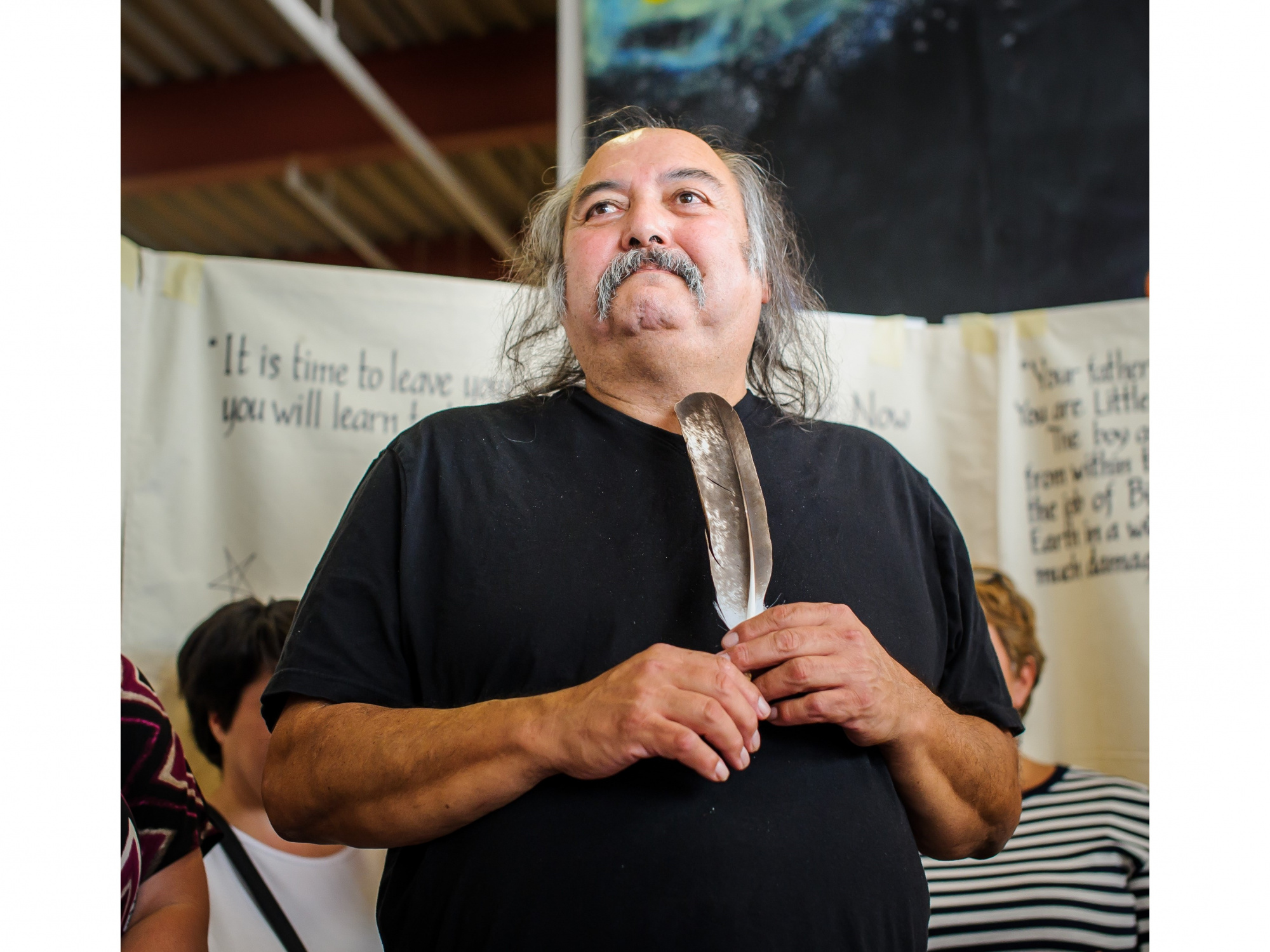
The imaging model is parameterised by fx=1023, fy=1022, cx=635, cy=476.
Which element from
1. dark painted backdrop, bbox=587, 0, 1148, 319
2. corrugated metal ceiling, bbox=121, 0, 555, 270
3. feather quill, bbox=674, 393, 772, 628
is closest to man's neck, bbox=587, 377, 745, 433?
feather quill, bbox=674, 393, 772, 628

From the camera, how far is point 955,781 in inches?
44.5

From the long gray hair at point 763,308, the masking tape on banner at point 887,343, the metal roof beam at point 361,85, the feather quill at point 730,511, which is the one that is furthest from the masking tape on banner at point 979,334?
the feather quill at point 730,511

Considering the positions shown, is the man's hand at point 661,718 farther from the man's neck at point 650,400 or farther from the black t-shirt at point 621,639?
the man's neck at point 650,400

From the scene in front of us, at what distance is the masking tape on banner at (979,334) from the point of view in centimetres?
246

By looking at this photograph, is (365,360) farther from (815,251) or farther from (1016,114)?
(1016,114)

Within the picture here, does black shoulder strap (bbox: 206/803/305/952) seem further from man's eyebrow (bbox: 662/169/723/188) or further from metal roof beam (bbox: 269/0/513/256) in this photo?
metal roof beam (bbox: 269/0/513/256)

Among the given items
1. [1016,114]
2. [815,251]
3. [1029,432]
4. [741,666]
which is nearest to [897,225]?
[815,251]

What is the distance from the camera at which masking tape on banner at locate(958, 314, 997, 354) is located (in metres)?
2.46

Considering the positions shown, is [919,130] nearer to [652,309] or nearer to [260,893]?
[652,309]

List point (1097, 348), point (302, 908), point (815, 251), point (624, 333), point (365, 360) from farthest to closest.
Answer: point (815, 251), point (1097, 348), point (365, 360), point (302, 908), point (624, 333)

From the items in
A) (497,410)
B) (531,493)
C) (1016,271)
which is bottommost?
(531,493)

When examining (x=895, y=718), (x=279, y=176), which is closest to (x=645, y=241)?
(x=895, y=718)

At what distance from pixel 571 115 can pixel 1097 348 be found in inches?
57.9

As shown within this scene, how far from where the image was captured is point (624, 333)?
1299 mm
